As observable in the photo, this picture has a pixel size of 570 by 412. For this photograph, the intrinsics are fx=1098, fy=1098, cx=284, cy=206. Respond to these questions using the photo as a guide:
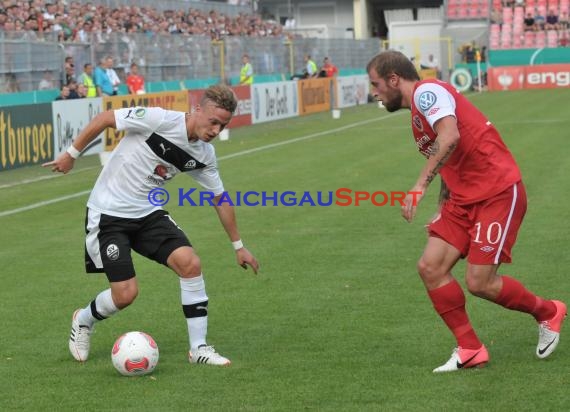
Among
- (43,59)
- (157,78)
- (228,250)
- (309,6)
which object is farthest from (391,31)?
(228,250)

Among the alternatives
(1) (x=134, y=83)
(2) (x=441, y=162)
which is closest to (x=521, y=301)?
(2) (x=441, y=162)

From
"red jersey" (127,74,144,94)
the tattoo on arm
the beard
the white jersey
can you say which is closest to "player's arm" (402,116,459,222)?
the tattoo on arm

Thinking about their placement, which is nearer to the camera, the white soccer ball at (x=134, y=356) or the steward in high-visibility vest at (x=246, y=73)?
the white soccer ball at (x=134, y=356)

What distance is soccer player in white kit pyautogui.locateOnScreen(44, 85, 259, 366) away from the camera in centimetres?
679

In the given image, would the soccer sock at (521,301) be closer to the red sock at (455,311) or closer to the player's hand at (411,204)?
the red sock at (455,311)

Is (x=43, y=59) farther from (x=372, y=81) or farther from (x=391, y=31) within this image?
(x=391, y=31)

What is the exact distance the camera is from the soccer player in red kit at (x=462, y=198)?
20.7ft

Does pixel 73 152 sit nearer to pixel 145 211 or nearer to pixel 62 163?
pixel 62 163

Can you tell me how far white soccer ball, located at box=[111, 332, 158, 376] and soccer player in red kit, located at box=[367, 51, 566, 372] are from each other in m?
1.72

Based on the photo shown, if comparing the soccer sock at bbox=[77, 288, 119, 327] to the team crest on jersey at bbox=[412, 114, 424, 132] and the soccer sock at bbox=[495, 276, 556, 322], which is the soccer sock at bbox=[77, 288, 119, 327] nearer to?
the team crest on jersey at bbox=[412, 114, 424, 132]

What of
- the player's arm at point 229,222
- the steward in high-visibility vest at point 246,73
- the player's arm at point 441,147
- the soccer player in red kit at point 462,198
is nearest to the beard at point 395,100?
the soccer player in red kit at point 462,198

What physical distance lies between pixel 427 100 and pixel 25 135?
1508 centimetres

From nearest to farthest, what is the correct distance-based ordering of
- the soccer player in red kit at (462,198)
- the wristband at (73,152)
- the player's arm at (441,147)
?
the player's arm at (441,147)
the soccer player in red kit at (462,198)
the wristband at (73,152)

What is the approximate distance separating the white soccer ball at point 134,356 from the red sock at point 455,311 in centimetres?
175
